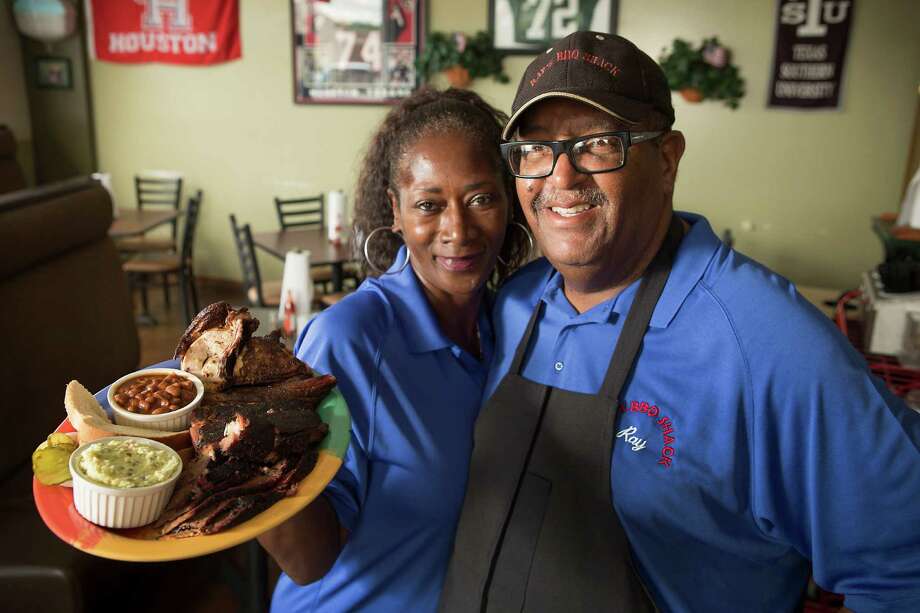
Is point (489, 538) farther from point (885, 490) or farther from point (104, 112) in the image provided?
point (104, 112)

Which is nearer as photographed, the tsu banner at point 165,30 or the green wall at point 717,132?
the green wall at point 717,132

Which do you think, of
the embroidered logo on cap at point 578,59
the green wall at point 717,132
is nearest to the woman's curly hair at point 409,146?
the embroidered logo on cap at point 578,59

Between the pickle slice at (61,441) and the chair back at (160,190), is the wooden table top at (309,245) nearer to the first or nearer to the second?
the chair back at (160,190)

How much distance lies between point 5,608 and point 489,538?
1.85 metres

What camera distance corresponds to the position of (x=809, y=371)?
3.43 feet

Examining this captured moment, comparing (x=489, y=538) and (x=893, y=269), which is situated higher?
(x=893, y=269)

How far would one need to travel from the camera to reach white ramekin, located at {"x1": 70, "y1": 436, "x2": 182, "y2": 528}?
3.04 feet

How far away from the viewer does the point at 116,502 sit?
926 mm

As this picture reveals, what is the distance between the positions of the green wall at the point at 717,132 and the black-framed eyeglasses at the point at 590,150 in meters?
3.16

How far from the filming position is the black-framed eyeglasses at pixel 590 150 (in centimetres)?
119

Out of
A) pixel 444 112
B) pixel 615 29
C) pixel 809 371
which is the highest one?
pixel 615 29

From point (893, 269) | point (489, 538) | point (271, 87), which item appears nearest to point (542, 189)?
point (489, 538)

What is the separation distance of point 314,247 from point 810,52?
3872 mm

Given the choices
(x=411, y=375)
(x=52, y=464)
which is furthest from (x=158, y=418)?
(x=411, y=375)
